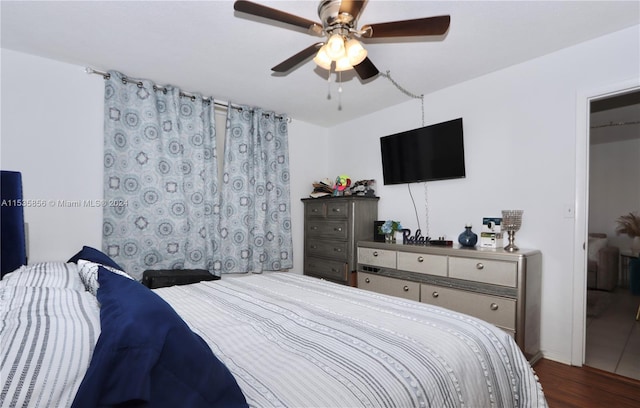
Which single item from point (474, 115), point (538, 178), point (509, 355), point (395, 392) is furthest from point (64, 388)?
point (474, 115)

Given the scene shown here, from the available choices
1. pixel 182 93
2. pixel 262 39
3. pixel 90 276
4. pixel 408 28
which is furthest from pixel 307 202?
pixel 90 276

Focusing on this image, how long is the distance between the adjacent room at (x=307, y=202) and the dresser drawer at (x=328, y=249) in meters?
0.04

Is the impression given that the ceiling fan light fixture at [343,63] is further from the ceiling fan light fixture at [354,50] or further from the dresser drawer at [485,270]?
the dresser drawer at [485,270]

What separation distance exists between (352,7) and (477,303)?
7.57 feet

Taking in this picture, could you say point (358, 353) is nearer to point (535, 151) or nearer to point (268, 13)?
point (268, 13)

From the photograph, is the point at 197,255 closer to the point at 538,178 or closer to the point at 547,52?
the point at 538,178

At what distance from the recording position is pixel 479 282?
2.52 metres

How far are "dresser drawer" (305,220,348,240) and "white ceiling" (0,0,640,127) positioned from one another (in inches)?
60.8

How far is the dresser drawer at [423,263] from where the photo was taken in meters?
2.75

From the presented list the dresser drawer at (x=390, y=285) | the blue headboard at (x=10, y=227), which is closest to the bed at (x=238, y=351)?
the blue headboard at (x=10, y=227)

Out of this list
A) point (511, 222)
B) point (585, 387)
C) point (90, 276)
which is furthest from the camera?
point (511, 222)

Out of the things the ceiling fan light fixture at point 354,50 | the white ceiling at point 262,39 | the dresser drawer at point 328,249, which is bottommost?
the dresser drawer at point 328,249

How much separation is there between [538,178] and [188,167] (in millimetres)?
3361

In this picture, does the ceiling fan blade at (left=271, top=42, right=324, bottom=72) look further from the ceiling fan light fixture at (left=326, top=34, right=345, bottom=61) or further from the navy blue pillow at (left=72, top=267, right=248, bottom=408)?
the navy blue pillow at (left=72, top=267, right=248, bottom=408)
